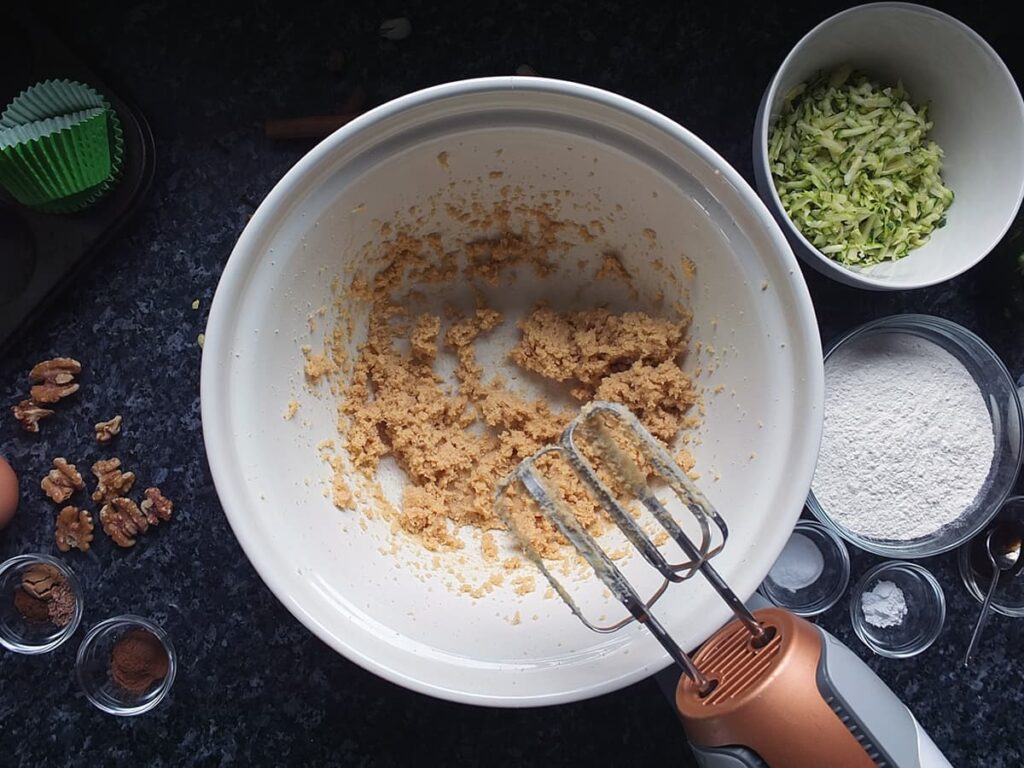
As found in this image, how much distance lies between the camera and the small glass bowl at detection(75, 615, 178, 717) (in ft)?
4.22

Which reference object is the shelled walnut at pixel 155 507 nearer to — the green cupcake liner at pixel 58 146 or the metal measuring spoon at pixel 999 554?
the green cupcake liner at pixel 58 146

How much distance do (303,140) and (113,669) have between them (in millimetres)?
783

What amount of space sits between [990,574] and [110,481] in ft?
4.09

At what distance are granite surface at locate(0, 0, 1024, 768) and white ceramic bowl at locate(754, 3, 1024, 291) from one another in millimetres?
95

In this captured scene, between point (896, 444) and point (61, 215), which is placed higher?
point (61, 215)

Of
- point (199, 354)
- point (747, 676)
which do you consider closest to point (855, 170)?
point (747, 676)

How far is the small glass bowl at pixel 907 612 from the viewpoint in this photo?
129 cm

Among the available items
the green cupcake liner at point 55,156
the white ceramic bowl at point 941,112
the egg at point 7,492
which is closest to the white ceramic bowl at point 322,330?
the white ceramic bowl at point 941,112

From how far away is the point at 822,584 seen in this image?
1314mm

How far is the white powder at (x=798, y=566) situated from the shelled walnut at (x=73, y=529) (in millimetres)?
969

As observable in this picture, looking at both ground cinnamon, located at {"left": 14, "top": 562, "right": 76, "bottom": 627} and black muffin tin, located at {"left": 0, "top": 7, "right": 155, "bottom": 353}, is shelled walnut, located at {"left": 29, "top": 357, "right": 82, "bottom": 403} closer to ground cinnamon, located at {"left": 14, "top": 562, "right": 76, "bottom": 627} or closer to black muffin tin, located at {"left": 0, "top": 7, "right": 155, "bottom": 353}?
black muffin tin, located at {"left": 0, "top": 7, "right": 155, "bottom": 353}

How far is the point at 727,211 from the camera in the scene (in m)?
1.03

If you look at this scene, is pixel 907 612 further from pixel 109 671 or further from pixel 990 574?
pixel 109 671

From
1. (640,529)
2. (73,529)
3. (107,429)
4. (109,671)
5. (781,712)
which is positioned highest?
(640,529)
